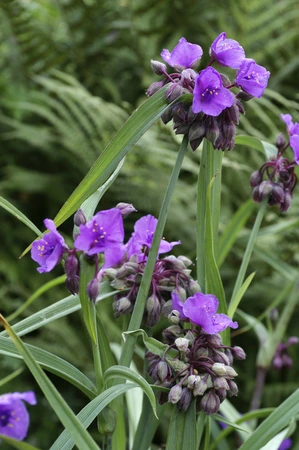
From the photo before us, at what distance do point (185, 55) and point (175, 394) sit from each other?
0.34 m

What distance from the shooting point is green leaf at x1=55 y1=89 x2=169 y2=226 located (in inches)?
22.2

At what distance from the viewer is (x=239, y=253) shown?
1.65 metres

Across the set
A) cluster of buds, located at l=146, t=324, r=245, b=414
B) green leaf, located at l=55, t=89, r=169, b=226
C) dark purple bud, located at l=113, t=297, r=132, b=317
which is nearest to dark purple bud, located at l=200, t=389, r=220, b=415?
cluster of buds, located at l=146, t=324, r=245, b=414

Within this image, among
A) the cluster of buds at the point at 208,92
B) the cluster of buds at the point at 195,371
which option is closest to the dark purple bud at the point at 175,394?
the cluster of buds at the point at 195,371

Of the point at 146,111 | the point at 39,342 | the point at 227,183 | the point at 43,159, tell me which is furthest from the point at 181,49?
the point at 43,159

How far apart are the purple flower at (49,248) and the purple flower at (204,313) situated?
0.44 feet

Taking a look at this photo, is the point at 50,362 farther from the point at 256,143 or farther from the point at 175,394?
the point at 256,143

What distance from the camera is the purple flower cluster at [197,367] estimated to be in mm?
574

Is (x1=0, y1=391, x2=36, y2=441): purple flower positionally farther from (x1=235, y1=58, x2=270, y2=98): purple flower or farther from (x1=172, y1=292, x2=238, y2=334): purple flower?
(x1=235, y1=58, x2=270, y2=98): purple flower

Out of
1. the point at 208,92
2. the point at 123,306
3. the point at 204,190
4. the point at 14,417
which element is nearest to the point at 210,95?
the point at 208,92

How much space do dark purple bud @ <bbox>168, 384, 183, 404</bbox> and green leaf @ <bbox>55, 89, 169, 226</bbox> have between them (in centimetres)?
20

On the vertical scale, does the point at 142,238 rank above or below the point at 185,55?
below

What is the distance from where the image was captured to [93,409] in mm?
564

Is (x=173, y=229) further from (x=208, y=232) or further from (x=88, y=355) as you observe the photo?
(x=208, y=232)
